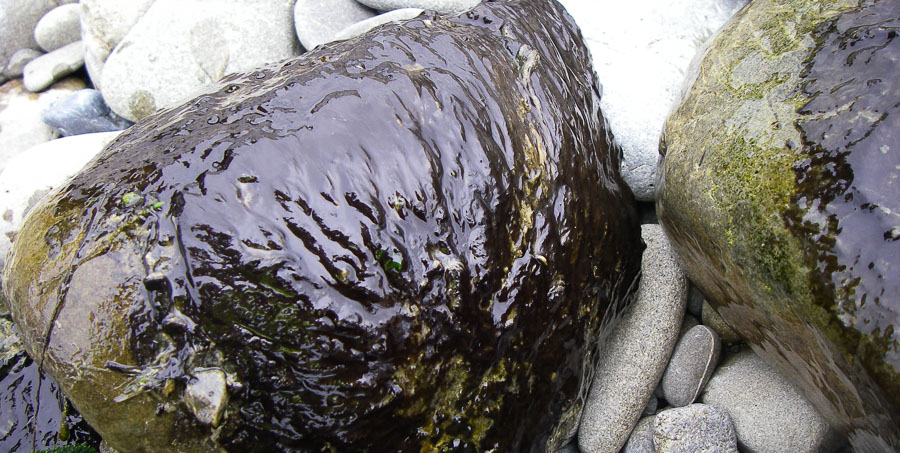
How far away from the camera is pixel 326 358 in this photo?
6.06ft

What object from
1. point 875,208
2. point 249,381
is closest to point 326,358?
point 249,381

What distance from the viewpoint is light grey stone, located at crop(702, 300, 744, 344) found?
276 cm

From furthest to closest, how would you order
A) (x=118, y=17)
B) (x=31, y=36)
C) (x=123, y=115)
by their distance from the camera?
1. (x=31, y=36)
2. (x=118, y=17)
3. (x=123, y=115)

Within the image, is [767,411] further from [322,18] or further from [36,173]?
[36,173]

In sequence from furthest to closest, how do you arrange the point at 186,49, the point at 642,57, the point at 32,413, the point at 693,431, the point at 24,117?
the point at 24,117 → the point at 186,49 → the point at 642,57 → the point at 32,413 → the point at 693,431

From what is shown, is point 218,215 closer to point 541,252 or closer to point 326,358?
Result: point 326,358

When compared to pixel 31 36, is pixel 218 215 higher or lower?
higher

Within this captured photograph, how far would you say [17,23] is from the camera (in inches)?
228

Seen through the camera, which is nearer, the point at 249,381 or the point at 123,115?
the point at 249,381

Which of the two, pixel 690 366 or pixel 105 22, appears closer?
pixel 690 366

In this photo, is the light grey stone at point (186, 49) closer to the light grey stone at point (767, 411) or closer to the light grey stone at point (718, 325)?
the light grey stone at point (718, 325)

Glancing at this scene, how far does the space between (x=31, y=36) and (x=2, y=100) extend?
A: 854 mm

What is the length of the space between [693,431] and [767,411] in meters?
0.37

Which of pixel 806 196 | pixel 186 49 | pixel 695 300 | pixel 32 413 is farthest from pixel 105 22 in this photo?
pixel 806 196
